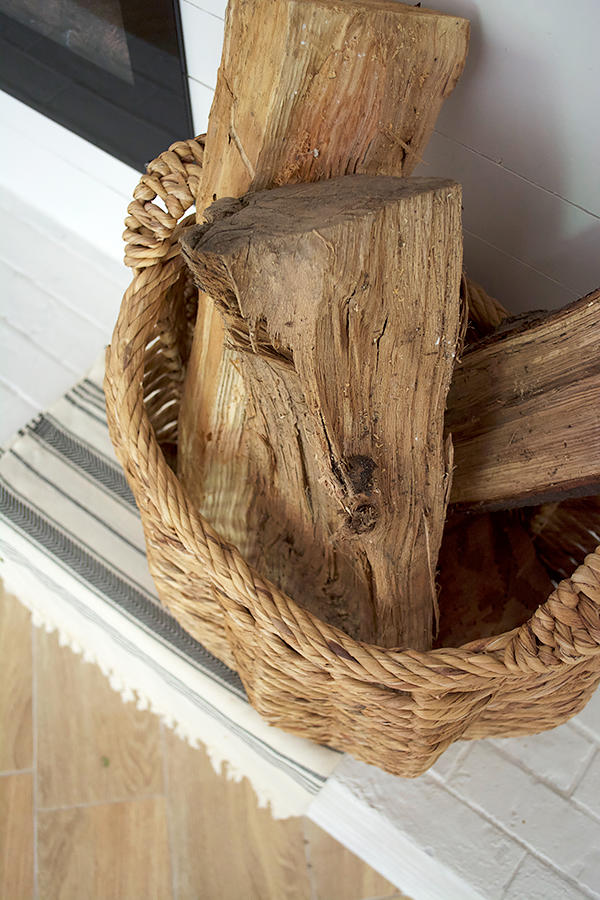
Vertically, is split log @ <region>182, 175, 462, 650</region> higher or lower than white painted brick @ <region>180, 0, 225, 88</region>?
lower

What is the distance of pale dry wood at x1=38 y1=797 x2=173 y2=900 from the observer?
97 cm

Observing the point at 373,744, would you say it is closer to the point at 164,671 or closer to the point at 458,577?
the point at 458,577

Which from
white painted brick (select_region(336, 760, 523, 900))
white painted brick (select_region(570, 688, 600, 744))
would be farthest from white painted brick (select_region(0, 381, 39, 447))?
white painted brick (select_region(570, 688, 600, 744))

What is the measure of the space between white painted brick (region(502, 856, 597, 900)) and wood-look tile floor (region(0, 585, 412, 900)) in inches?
8.1

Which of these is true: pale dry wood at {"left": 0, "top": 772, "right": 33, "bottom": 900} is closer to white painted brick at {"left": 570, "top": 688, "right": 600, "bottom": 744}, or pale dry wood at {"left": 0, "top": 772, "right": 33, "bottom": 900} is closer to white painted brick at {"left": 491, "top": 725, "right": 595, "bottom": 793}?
white painted brick at {"left": 491, "top": 725, "right": 595, "bottom": 793}

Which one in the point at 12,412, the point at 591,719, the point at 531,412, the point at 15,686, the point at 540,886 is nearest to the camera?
the point at 531,412

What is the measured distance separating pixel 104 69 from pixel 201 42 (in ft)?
0.87

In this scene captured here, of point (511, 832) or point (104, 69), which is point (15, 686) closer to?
point (511, 832)

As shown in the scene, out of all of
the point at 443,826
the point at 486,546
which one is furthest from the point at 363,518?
the point at 443,826

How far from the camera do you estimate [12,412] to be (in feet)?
4.20

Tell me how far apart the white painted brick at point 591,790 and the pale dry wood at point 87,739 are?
0.64m

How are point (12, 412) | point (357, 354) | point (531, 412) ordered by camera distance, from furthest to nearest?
point (12, 412) → point (531, 412) → point (357, 354)

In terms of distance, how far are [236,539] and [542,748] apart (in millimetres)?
569

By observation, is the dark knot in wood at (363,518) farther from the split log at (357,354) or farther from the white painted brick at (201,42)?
the white painted brick at (201,42)
